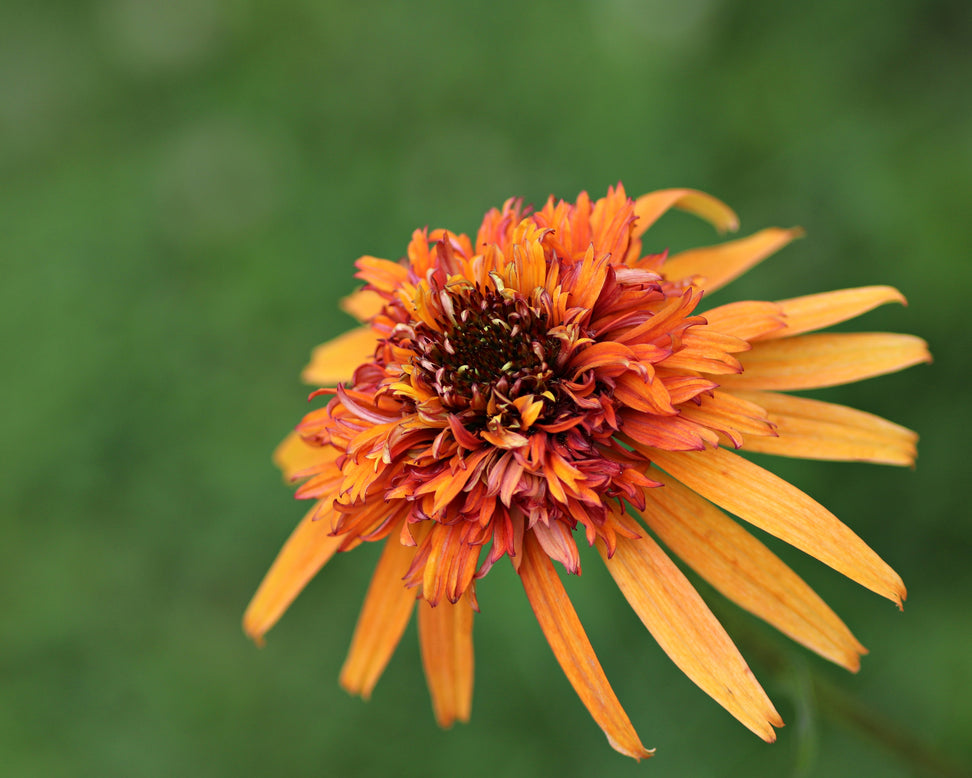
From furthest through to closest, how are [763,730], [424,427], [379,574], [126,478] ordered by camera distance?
1. [126,478]
2. [379,574]
3. [424,427]
4. [763,730]

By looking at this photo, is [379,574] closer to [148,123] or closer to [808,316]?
[808,316]

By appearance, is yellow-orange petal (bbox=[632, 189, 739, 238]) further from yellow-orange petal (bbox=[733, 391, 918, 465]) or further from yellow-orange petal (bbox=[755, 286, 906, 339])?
yellow-orange petal (bbox=[733, 391, 918, 465])

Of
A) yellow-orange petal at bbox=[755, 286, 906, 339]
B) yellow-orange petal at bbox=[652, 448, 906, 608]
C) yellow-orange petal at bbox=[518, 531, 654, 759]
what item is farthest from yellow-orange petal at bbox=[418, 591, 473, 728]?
yellow-orange petal at bbox=[755, 286, 906, 339]

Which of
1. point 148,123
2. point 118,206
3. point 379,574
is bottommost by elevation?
point 379,574

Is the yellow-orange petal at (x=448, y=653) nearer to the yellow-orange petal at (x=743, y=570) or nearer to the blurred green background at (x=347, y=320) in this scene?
the yellow-orange petal at (x=743, y=570)

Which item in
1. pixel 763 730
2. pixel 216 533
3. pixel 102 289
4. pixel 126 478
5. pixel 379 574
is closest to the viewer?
pixel 763 730

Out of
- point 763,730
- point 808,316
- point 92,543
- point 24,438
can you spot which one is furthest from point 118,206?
point 763,730
